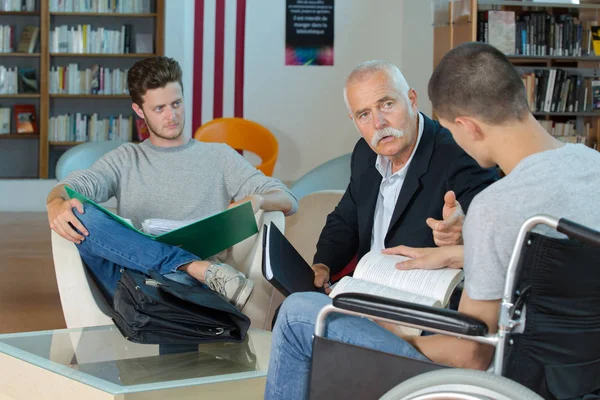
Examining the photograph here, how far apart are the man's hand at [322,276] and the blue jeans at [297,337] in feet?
2.36

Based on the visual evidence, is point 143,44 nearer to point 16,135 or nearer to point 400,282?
point 16,135

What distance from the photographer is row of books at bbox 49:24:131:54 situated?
7.88m

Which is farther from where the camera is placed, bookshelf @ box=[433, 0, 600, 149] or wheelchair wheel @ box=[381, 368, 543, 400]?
bookshelf @ box=[433, 0, 600, 149]

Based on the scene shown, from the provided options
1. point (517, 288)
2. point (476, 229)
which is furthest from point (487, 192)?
point (517, 288)

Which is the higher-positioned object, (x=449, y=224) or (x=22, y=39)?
(x=22, y=39)

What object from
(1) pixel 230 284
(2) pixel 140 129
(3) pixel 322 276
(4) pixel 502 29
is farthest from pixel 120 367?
(2) pixel 140 129

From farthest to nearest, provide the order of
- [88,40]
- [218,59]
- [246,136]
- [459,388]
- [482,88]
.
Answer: [218,59]
[88,40]
[246,136]
[482,88]
[459,388]

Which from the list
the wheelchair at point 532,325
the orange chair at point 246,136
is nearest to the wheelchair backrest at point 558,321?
the wheelchair at point 532,325

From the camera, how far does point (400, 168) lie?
8.14 feet

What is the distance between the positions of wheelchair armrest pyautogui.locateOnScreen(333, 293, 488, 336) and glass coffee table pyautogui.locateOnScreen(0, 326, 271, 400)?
0.71 m

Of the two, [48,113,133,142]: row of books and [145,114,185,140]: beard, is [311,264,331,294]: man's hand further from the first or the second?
[48,113,133,142]: row of books

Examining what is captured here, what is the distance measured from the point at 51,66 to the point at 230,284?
5.95m

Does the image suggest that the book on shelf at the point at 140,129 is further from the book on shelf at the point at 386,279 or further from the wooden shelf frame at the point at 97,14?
the book on shelf at the point at 386,279

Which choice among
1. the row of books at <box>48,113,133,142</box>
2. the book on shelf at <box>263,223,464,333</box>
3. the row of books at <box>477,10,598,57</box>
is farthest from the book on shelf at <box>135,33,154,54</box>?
the book on shelf at <box>263,223,464,333</box>
